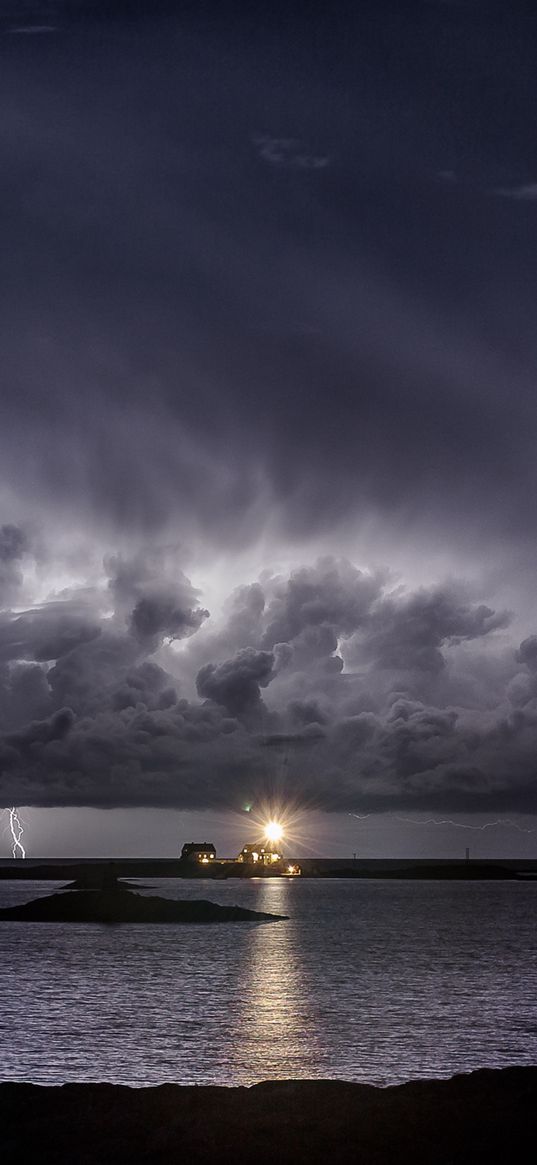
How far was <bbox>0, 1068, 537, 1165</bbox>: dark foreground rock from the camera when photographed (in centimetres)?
2712

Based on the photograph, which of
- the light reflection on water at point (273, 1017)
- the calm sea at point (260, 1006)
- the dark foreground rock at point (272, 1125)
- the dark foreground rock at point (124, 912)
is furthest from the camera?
the dark foreground rock at point (124, 912)

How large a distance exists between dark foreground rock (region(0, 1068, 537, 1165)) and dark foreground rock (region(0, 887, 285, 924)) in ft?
383

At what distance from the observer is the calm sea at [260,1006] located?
43.3m

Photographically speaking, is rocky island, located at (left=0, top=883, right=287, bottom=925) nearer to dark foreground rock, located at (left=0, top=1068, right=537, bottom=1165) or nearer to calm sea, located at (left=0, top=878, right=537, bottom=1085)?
calm sea, located at (left=0, top=878, right=537, bottom=1085)

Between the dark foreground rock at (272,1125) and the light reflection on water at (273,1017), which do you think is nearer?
the dark foreground rock at (272,1125)

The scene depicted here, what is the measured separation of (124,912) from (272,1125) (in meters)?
127

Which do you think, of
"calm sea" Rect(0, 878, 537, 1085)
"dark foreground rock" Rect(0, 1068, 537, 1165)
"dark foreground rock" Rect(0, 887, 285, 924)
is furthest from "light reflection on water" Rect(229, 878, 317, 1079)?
"dark foreground rock" Rect(0, 887, 285, 924)

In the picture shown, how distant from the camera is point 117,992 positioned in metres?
68.6

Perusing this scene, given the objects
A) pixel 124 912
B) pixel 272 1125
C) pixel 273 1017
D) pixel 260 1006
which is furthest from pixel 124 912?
pixel 272 1125

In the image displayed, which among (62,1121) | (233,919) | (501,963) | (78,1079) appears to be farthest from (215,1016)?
(233,919)

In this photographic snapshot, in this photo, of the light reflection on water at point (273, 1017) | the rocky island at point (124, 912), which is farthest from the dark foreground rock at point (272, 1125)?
the rocky island at point (124, 912)

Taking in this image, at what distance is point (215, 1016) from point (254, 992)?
1319cm

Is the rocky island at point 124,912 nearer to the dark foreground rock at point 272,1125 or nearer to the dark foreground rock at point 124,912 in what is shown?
the dark foreground rock at point 124,912

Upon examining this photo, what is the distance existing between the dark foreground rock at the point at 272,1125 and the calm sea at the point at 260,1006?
326 inches
